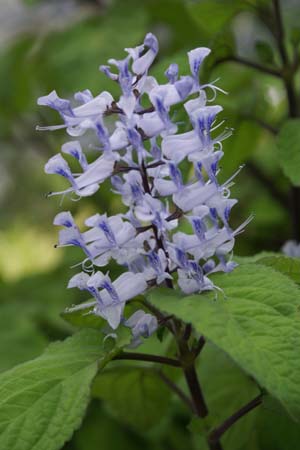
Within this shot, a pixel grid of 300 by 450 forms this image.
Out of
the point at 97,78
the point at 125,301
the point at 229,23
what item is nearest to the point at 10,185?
the point at 97,78

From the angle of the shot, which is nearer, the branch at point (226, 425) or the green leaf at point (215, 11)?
the branch at point (226, 425)

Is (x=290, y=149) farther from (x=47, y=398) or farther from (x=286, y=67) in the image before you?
(x=47, y=398)

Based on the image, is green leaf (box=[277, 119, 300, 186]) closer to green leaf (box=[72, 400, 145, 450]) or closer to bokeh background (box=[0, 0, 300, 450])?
bokeh background (box=[0, 0, 300, 450])

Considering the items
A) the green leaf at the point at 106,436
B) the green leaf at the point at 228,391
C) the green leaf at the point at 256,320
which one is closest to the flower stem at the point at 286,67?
the green leaf at the point at 228,391

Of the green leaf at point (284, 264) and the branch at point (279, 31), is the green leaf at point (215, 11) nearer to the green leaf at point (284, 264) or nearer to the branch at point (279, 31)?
the branch at point (279, 31)

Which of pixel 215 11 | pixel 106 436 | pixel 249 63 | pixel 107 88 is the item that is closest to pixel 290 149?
pixel 249 63

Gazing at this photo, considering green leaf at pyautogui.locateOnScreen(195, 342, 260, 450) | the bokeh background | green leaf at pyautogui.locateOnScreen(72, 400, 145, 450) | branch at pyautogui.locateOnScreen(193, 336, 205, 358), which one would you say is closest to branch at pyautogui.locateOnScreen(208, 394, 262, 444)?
branch at pyautogui.locateOnScreen(193, 336, 205, 358)
